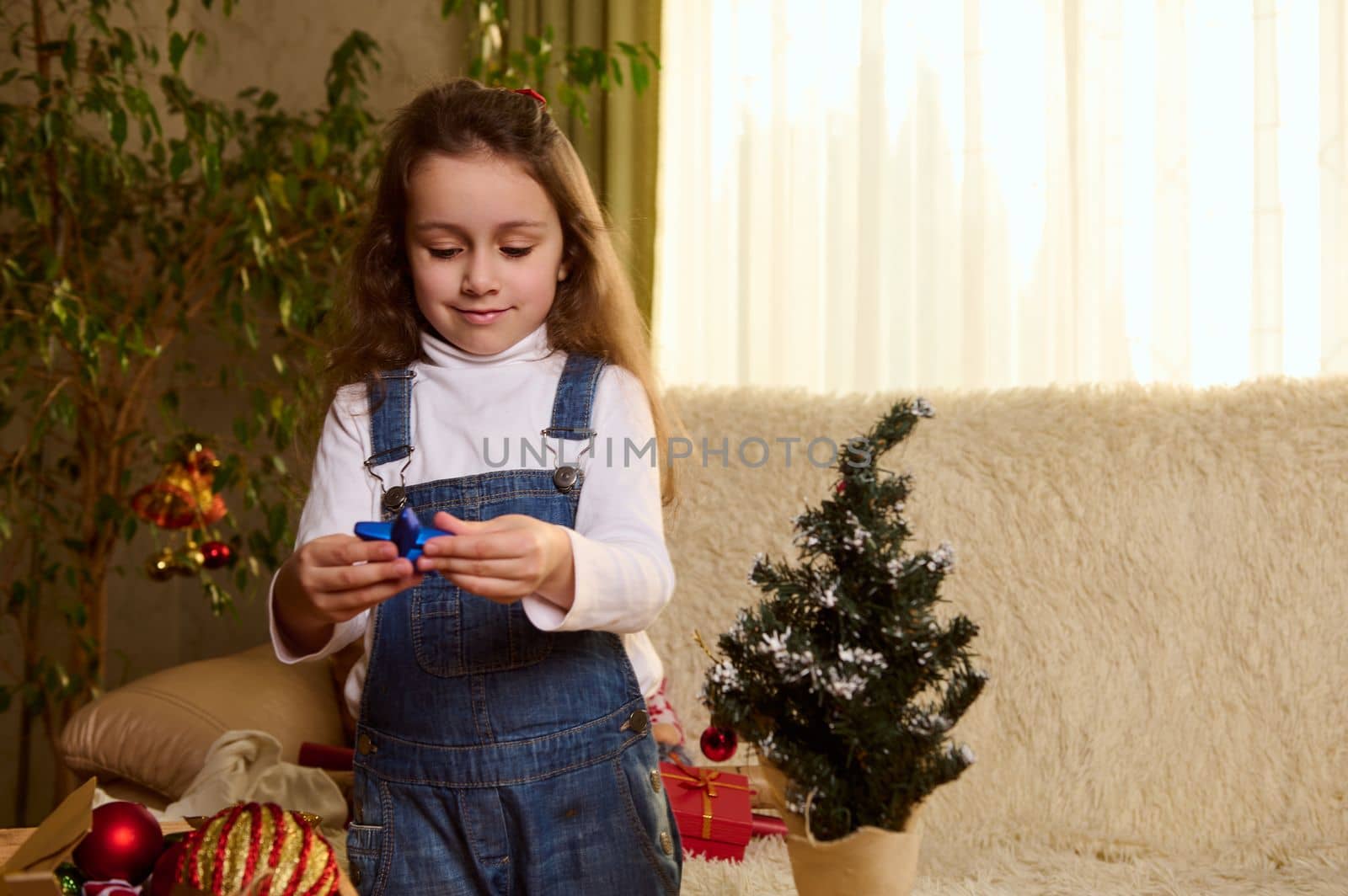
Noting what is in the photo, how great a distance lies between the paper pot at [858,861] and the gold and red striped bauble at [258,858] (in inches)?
12.6

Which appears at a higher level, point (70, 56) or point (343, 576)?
point (70, 56)

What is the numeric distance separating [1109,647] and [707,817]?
64 centimetres

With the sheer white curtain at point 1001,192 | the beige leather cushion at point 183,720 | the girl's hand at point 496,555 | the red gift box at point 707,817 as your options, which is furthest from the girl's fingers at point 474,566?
the sheer white curtain at point 1001,192

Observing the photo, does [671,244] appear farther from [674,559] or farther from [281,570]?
[281,570]

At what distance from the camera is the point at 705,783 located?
1577mm

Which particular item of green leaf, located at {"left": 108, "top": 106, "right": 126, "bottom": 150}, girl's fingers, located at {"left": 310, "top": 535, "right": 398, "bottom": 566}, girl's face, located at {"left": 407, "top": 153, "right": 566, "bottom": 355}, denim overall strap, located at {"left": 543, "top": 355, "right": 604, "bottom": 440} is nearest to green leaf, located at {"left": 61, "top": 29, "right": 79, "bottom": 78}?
green leaf, located at {"left": 108, "top": 106, "right": 126, "bottom": 150}

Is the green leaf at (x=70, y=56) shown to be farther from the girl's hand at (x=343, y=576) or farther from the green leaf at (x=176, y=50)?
the girl's hand at (x=343, y=576)

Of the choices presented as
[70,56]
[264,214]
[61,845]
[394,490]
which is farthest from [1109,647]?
[70,56]

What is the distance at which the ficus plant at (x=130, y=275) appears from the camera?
6.62 ft

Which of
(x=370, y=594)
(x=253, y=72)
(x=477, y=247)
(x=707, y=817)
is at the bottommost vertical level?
(x=707, y=817)

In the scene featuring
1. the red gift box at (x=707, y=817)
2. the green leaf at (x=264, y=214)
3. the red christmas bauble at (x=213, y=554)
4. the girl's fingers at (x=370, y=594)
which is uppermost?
the green leaf at (x=264, y=214)

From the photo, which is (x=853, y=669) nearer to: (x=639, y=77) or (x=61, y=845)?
(x=61, y=845)

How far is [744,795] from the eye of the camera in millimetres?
1590

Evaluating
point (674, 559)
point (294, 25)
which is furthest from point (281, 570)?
point (294, 25)
